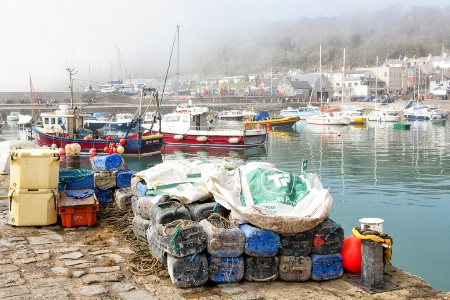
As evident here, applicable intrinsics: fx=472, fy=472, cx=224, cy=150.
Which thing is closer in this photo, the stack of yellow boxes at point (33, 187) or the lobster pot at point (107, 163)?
the stack of yellow boxes at point (33, 187)

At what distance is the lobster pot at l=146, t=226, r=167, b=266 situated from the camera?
16.3ft

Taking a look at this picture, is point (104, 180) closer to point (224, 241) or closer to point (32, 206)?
point (32, 206)

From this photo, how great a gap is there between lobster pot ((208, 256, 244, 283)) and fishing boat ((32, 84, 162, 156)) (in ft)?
58.6

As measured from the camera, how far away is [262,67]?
182m

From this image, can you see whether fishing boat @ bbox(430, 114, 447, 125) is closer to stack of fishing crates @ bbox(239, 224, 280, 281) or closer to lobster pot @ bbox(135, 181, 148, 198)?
lobster pot @ bbox(135, 181, 148, 198)

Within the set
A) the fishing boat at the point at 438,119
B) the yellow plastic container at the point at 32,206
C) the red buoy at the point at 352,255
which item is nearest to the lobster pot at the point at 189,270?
the red buoy at the point at 352,255

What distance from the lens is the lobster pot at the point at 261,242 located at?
471 centimetres

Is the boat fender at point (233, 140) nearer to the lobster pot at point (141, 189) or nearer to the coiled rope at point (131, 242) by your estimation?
the coiled rope at point (131, 242)

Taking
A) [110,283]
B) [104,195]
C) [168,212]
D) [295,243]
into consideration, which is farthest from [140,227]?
[104,195]

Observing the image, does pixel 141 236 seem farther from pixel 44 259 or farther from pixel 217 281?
pixel 217 281

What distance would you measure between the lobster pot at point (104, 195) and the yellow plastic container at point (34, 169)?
4.80ft

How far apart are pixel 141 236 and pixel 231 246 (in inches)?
70.2

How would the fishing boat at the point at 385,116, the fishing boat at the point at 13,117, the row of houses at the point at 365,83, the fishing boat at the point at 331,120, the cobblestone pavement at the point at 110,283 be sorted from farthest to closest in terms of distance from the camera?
the row of houses at the point at 365,83 → the fishing boat at the point at 13,117 → the fishing boat at the point at 385,116 → the fishing boat at the point at 331,120 → the cobblestone pavement at the point at 110,283

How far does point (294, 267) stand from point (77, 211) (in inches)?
143
